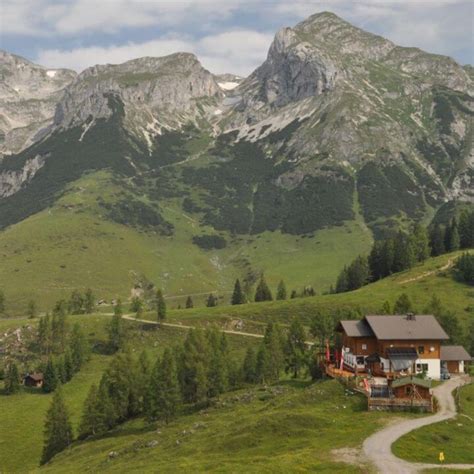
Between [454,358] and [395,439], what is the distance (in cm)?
4249

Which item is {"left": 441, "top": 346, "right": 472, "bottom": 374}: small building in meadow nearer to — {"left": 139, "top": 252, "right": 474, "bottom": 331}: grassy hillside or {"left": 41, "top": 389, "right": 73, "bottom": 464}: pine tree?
{"left": 139, "top": 252, "right": 474, "bottom": 331}: grassy hillside

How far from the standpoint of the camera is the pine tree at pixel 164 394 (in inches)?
3551

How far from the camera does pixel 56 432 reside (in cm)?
9450

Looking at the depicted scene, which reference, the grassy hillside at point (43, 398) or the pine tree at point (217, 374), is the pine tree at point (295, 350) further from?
the grassy hillside at point (43, 398)

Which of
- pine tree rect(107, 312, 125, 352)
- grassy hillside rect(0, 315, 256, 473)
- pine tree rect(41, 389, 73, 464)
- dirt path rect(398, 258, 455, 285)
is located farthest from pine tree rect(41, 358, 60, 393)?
A: dirt path rect(398, 258, 455, 285)

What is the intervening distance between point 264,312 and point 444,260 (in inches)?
2548

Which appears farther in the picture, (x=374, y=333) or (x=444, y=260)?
(x=444, y=260)

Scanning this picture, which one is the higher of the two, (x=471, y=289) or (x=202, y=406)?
(x=471, y=289)

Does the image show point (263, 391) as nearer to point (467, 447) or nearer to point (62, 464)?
point (62, 464)

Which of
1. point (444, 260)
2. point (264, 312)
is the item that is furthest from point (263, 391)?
point (444, 260)

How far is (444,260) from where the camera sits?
196375mm

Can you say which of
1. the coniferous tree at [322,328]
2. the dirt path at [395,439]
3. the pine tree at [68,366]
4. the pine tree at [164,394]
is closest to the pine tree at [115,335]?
the pine tree at [68,366]

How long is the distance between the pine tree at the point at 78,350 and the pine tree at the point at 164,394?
64.8 meters

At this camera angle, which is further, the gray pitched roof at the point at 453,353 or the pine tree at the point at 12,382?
the pine tree at the point at 12,382
